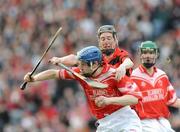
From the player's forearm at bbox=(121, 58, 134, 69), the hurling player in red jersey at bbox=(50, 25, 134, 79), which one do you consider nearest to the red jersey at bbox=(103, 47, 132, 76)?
the hurling player in red jersey at bbox=(50, 25, 134, 79)

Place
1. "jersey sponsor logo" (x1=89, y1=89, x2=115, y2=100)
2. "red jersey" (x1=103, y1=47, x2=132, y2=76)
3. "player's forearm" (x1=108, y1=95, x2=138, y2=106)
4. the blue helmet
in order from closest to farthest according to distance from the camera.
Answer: "player's forearm" (x1=108, y1=95, x2=138, y2=106)
the blue helmet
"jersey sponsor logo" (x1=89, y1=89, x2=115, y2=100)
"red jersey" (x1=103, y1=47, x2=132, y2=76)

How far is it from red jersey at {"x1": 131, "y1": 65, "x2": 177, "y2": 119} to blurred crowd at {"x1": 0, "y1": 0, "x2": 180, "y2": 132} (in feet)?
17.7

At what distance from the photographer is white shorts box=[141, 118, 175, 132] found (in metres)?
14.4

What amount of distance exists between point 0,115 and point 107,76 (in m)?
10.8

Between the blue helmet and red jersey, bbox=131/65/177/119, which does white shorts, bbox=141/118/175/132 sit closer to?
red jersey, bbox=131/65/177/119

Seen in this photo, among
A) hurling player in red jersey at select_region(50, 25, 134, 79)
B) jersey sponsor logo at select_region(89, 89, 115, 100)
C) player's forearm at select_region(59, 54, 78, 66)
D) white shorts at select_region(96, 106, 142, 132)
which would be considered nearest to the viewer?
jersey sponsor logo at select_region(89, 89, 115, 100)

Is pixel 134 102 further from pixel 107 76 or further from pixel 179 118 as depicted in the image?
pixel 179 118

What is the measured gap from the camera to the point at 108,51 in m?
13.5

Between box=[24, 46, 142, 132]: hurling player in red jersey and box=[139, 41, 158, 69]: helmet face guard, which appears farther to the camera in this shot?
box=[139, 41, 158, 69]: helmet face guard

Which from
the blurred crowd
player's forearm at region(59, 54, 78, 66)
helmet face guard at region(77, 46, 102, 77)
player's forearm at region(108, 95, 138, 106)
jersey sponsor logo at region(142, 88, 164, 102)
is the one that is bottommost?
the blurred crowd

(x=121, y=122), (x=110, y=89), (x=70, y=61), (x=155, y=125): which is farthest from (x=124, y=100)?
(x=155, y=125)

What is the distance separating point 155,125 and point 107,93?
5.52 feet

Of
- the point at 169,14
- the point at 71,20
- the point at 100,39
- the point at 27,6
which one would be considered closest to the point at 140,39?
the point at 169,14

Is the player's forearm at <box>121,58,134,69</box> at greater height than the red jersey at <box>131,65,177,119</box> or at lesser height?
greater
